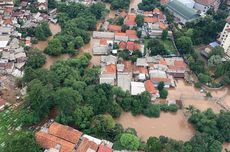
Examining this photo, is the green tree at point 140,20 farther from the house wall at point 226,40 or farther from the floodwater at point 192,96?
the floodwater at point 192,96

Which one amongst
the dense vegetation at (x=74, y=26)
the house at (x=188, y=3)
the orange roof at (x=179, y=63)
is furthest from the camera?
the house at (x=188, y=3)

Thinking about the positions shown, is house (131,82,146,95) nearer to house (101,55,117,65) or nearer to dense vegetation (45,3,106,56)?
house (101,55,117,65)

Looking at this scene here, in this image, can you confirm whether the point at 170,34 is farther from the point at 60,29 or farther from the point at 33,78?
the point at 33,78

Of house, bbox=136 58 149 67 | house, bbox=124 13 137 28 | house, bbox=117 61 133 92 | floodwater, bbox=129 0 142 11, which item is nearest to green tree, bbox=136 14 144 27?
house, bbox=124 13 137 28

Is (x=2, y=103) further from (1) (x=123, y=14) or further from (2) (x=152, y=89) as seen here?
(1) (x=123, y=14)

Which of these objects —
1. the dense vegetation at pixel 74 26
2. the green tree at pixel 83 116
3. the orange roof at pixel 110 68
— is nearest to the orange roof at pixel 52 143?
the green tree at pixel 83 116

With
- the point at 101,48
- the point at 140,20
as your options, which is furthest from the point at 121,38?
the point at 140,20
